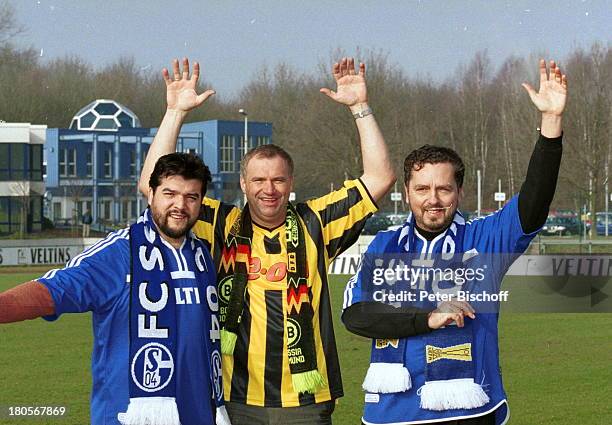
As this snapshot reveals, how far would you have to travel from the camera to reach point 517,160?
86.9 ft

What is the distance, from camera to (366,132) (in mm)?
4754

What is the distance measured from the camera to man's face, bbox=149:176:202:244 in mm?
4039

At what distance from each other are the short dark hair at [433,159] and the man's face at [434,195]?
2cm

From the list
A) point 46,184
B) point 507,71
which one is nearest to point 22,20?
point 46,184

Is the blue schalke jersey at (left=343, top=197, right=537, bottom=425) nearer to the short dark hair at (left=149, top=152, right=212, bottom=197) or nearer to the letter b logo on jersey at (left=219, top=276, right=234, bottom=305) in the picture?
the letter b logo on jersey at (left=219, top=276, right=234, bottom=305)

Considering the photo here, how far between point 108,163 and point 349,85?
35.1 m

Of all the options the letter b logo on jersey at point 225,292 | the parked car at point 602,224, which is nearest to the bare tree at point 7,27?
the parked car at point 602,224

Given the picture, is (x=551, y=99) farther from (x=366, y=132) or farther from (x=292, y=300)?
(x=292, y=300)

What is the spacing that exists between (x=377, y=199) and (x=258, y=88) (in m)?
19.8


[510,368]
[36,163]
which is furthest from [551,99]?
[36,163]

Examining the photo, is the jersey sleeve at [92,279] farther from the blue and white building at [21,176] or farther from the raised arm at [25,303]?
the blue and white building at [21,176]

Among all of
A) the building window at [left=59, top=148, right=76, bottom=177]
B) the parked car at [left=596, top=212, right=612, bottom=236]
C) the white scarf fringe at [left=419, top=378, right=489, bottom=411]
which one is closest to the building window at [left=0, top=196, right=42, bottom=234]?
the building window at [left=59, top=148, right=76, bottom=177]

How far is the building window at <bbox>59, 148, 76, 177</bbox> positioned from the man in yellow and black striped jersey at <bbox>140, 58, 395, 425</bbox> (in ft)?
118

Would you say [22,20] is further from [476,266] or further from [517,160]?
[476,266]
